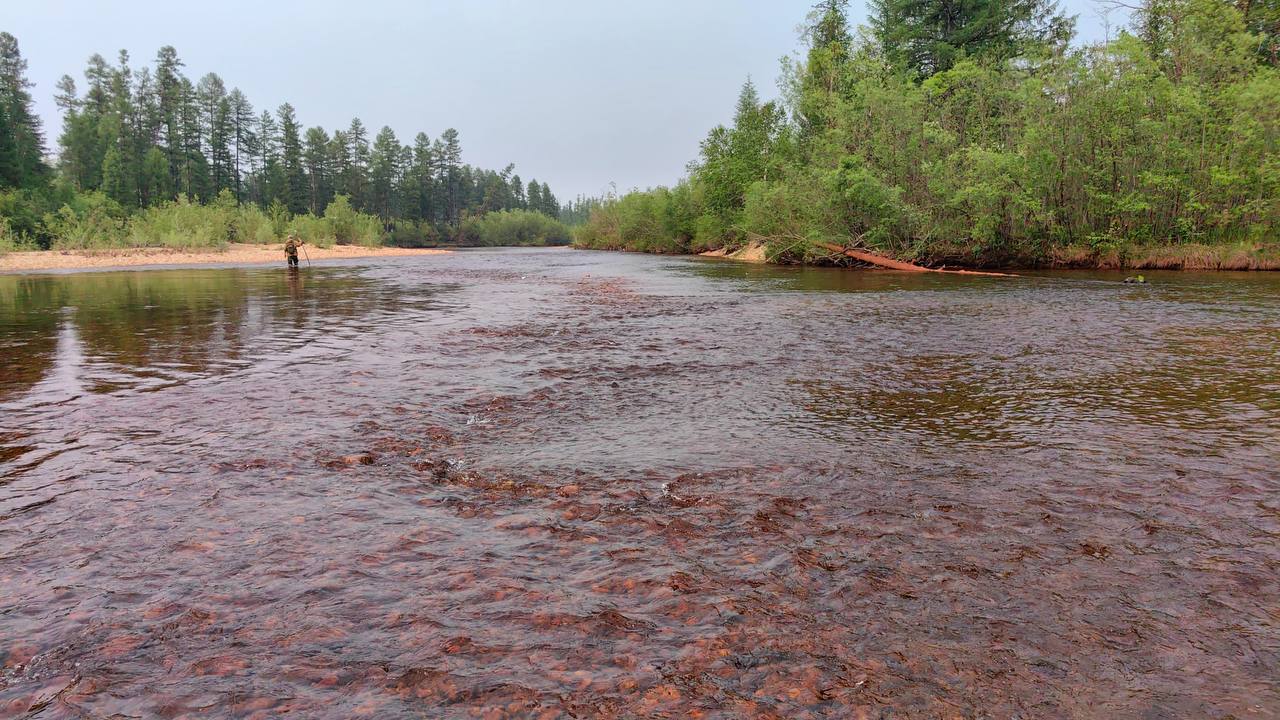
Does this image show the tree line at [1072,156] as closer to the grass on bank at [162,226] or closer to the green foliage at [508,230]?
the grass on bank at [162,226]

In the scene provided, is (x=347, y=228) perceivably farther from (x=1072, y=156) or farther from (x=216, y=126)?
(x=1072, y=156)

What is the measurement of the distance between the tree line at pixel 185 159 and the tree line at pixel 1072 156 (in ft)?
196

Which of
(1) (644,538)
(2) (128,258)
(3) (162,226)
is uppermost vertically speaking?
(3) (162,226)

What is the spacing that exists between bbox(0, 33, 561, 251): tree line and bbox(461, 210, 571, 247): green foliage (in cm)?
487

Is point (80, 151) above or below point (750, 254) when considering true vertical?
above

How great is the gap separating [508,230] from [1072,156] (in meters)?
130

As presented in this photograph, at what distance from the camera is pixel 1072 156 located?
1220 inches

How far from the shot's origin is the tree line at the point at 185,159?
74.3 meters

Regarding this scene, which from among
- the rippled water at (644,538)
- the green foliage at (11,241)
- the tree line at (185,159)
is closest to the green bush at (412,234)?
the tree line at (185,159)

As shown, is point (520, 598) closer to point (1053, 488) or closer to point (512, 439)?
point (512, 439)

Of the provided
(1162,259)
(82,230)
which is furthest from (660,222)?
(82,230)

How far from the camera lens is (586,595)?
3717 mm

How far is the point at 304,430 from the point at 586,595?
456 centimetres

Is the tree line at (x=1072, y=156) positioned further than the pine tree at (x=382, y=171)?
No
